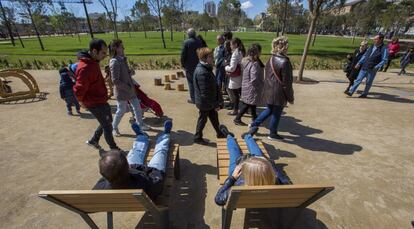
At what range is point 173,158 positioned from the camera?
350 centimetres

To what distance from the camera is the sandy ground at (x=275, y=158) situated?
10.2 feet

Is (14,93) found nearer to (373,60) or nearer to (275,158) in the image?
(275,158)

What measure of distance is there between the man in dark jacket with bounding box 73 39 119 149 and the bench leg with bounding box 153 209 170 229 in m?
2.33

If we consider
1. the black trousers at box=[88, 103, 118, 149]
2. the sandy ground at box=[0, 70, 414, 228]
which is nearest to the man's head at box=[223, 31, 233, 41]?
the sandy ground at box=[0, 70, 414, 228]

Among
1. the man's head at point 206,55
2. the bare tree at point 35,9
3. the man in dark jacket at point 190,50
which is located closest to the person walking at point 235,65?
the man in dark jacket at point 190,50

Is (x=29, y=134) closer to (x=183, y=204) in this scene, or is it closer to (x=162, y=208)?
(x=183, y=204)

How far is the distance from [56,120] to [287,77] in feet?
19.6

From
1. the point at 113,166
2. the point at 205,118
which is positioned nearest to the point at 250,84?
the point at 205,118

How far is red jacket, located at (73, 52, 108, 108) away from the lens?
377cm

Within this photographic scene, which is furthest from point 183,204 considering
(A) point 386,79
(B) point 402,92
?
(A) point 386,79

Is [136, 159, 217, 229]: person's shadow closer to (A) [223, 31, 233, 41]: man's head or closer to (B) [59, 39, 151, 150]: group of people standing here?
(B) [59, 39, 151, 150]: group of people standing

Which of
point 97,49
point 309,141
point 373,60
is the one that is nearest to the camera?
point 97,49

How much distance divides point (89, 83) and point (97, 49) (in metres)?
0.56

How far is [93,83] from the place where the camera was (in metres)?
3.97
